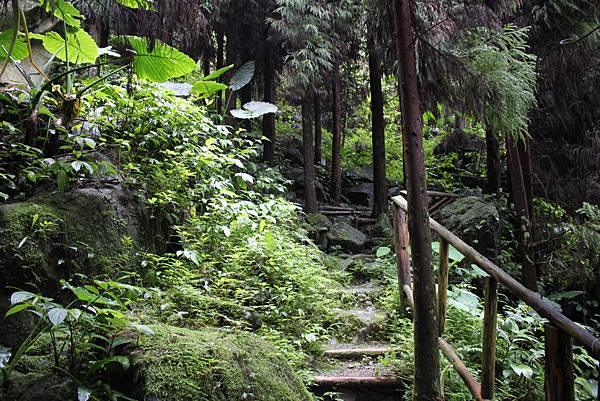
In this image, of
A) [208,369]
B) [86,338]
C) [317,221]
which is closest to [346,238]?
[317,221]

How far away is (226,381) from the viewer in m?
2.68

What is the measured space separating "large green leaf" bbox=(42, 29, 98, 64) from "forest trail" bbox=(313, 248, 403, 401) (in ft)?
13.1

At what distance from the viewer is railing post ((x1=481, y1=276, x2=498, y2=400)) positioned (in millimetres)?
2924

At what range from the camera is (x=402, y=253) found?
5199 millimetres

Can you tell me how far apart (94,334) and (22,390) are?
0.43 metres

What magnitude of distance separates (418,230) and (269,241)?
2445 millimetres

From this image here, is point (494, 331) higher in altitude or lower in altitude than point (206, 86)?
lower

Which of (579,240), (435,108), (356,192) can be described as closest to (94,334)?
(435,108)

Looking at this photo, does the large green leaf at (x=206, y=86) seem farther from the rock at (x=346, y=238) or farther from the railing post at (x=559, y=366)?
the railing post at (x=559, y=366)

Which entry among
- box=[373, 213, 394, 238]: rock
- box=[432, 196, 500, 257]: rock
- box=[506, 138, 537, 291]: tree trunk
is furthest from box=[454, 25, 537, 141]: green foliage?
box=[373, 213, 394, 238]: rock

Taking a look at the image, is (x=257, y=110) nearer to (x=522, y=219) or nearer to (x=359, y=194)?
(x=522, y=219)

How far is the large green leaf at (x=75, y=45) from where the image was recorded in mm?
4785

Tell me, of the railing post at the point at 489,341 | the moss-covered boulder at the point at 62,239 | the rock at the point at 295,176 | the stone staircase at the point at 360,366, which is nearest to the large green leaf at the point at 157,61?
the moss-covered boulder at the point at 62,239

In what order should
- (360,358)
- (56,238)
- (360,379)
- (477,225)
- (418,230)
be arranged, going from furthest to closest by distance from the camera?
(477,225)
(360,358)
(360,379)
(56,238)
(418,230)
